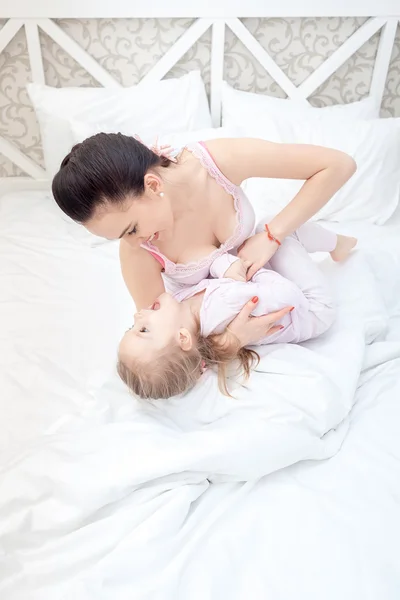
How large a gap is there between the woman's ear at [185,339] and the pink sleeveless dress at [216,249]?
21 centimetres

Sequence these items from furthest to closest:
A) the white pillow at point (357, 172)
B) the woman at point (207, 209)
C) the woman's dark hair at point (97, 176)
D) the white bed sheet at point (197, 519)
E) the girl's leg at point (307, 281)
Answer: the white pillow at point (357, 172)
the girl's leg at point (307, 281)
the woman at point (207, 209)
the woman's dark hair at point (97, 176)
the white bed sheet at point (197, 519)

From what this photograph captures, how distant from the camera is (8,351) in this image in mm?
1532

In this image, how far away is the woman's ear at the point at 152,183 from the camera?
1153mm

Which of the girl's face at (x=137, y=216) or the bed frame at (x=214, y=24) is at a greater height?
the bed frame at (x=214, y=24)

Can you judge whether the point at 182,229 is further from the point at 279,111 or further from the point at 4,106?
the point at 4,106

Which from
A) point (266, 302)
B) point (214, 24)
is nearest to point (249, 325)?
point (266, 302)

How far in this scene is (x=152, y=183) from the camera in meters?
1.17

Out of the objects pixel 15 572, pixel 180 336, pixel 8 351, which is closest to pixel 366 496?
pixel 180 336

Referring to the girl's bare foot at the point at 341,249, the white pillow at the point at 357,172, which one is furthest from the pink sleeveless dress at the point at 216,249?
the white pillow at the point at 357,172

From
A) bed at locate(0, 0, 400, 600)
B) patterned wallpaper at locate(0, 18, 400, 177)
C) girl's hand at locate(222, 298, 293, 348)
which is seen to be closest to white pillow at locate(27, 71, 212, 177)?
bed at locate(0, 0, 400, 600)

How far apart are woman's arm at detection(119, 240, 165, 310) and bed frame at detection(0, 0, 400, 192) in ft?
3.93

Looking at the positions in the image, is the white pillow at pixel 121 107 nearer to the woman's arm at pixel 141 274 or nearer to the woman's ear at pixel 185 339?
the woman's arm at pixel 141 274

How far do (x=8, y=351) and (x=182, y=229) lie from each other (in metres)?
0.62

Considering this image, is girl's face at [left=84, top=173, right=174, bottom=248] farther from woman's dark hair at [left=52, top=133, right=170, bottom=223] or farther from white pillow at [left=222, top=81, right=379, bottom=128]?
white pillow at [left=222, top=81, right=379, bottom=128]
